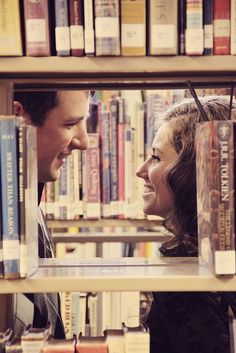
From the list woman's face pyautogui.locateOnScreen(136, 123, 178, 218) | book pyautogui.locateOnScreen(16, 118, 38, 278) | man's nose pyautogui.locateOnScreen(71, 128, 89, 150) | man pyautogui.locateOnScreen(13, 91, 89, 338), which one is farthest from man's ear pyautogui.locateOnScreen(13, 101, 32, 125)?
book pyautogui.locateOnScreen(16, 118, 38, 278)

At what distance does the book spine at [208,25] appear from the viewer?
3.30 feet

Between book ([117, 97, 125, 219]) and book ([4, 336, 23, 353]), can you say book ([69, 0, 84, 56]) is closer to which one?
book ([4, 336, 23, 353])

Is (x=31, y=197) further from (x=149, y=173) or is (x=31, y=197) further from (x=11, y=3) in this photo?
(x=149, y=173)

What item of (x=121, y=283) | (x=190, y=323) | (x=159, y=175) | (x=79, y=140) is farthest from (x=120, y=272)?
(x=79, y=140)

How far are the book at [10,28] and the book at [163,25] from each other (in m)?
0.25

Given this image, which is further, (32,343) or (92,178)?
(92,178)

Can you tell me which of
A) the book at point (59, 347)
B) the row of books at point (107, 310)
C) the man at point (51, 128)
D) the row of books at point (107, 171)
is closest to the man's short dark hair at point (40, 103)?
the man at point (51, 128)

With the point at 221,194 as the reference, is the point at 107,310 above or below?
below

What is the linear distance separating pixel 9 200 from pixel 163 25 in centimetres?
44

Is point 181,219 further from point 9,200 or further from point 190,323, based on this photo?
point 9,200

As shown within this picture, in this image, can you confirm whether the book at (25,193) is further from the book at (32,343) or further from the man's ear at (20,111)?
the man's ear at (20,111)

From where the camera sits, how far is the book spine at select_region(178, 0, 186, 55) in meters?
1.01

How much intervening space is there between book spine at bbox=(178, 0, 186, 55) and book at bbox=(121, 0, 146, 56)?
7cm

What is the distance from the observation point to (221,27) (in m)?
1.01
